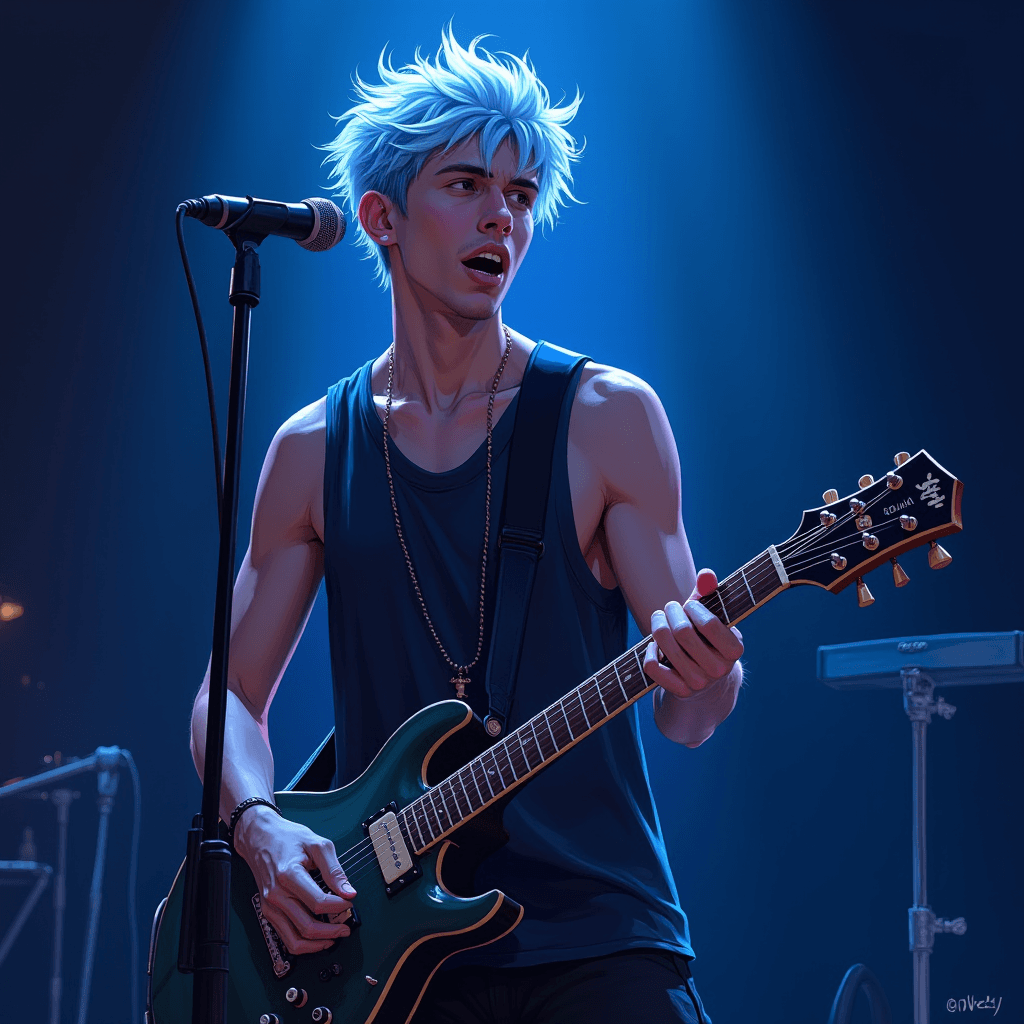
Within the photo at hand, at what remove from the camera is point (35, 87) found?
13.1 ft

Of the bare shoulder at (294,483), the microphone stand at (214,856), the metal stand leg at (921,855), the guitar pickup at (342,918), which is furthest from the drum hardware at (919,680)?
the microphone stand at (214,856)

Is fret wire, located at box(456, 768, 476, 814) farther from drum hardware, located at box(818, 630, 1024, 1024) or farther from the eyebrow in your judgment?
drum hardware, located at box(818, 630, 1024, 1024)

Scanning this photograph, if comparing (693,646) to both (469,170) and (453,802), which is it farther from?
(469,170)

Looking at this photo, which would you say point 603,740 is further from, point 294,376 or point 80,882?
point 80,882

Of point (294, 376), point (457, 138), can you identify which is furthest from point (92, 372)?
point (457, 138)

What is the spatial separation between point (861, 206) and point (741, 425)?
2.56 feet

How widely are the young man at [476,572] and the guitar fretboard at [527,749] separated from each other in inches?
3.4

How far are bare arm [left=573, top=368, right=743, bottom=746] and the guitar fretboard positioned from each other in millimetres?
124

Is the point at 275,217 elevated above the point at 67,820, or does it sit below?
above

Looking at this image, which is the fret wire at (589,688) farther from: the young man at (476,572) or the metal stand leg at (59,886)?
the metal stand leg at (59,886)

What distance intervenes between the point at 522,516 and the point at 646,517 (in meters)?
0.23

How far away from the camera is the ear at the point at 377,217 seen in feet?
8.50

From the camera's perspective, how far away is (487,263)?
8.14ft

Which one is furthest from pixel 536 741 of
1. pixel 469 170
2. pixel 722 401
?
pixel 722 401
